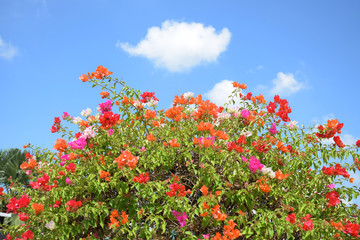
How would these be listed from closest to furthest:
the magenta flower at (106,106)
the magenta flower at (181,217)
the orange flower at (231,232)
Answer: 1. the orange flower at (231,232)
2. the magenta flower at (181,217)
3. the magenta flower at (106,106)

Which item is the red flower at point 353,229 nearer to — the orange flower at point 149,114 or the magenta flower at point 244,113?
the magenta flower at point 244,113

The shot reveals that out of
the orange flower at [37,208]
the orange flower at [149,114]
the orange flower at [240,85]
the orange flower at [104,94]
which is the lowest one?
the orange flower at [37,208]

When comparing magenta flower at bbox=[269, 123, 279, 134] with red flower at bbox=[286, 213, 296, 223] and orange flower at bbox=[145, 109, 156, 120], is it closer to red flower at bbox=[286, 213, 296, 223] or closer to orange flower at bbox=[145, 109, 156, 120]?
red flower at bbox=[286, 213, 296, 223]

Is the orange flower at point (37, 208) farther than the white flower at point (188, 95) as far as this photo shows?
No

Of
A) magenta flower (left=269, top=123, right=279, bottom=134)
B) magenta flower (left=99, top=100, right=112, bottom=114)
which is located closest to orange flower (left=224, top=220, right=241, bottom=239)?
magenta flower (left=269, top=123, right=279, bottom=134)

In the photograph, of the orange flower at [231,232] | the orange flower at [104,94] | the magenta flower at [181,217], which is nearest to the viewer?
the orange flower at [231,232]

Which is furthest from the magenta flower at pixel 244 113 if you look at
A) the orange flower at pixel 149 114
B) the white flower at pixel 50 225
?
the white flower at pixel 50 225

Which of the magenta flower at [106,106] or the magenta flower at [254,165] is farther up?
the magenta flower at [106,106]

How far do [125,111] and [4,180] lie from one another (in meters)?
13.7

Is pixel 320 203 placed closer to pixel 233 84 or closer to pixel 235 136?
pixel 235 136

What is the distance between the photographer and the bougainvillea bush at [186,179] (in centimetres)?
399

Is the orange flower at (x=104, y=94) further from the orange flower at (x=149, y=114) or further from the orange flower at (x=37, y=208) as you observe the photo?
the orange flower at (x=37, y=208)

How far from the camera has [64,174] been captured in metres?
4.25

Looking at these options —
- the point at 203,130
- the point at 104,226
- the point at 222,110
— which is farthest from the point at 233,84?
the point at 104,226
